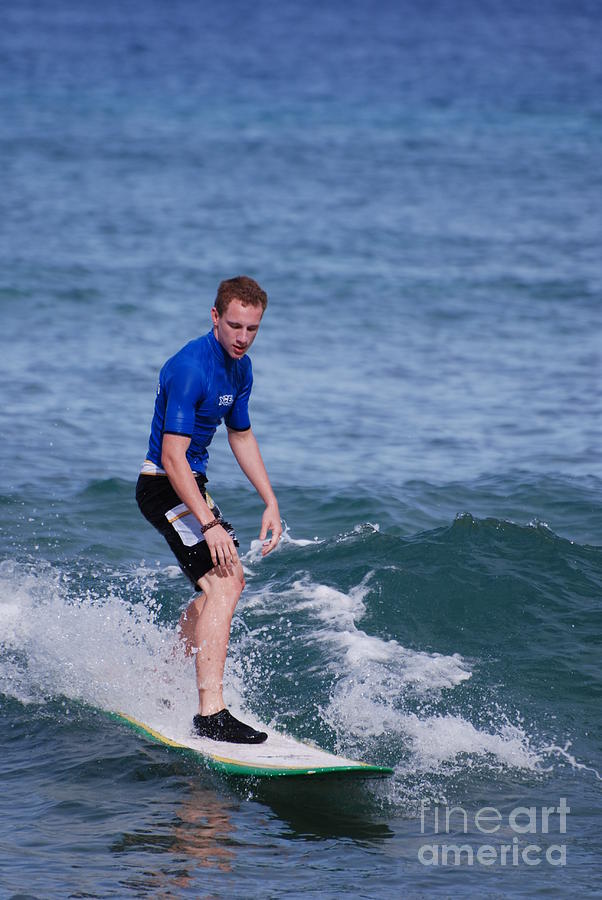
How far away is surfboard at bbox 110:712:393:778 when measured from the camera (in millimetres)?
6547

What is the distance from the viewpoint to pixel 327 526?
37.9 feet

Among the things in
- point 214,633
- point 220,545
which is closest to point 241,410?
point 220,545

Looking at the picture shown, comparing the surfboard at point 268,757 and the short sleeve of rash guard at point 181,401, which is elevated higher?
the short sleeve of rash guard at point 181,401

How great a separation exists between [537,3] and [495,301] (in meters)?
82.6

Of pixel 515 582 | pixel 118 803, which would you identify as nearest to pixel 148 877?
pixel 118 803

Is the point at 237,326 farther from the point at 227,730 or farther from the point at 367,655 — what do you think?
the point at 367,655

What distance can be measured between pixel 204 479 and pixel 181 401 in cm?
69

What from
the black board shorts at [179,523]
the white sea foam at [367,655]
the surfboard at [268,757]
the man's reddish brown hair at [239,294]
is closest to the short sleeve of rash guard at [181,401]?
the man's reddish brown hair at [239,294]

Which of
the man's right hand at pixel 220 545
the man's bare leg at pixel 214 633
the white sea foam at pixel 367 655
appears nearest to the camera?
the man's right hand at pixel 220 545

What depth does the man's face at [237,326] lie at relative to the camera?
6.84 m

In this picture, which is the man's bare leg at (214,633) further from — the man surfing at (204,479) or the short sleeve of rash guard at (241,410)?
the short sleeve of rash guard at (241,410)

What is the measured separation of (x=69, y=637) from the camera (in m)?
8.49

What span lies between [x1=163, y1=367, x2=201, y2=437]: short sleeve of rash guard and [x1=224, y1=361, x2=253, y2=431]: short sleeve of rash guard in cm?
53

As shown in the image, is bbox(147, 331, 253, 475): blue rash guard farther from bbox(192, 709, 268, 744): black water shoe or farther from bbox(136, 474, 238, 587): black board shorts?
bbox(192, 709, 268, 744): black water shoe
